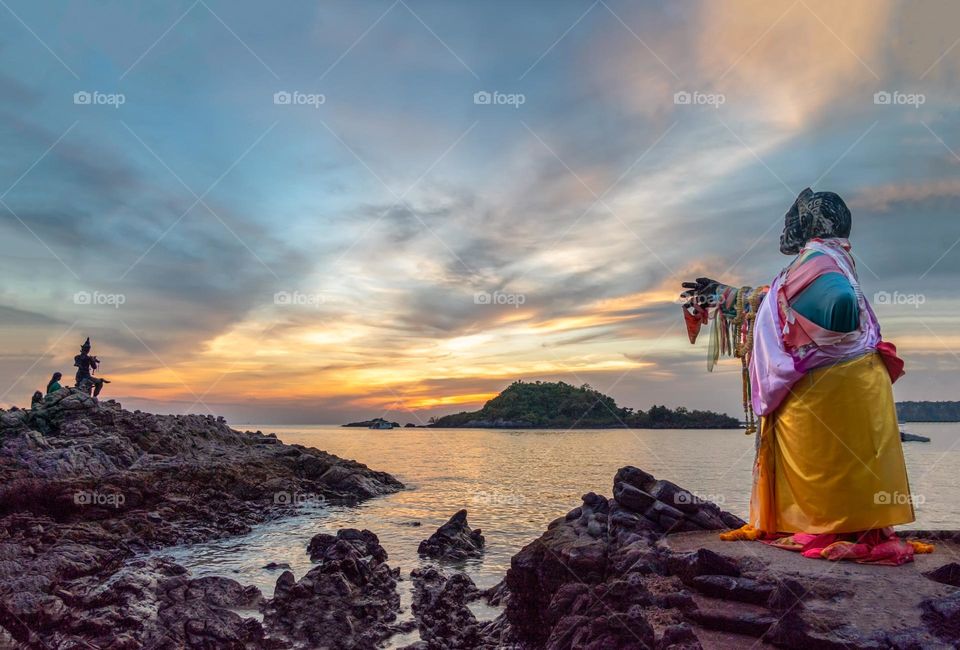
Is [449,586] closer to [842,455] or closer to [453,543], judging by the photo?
[453,543]

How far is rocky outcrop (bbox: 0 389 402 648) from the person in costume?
692 centimetres

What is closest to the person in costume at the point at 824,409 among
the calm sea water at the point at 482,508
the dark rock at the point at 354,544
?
the calm sea water at the point at 482,508

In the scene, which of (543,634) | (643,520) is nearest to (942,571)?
(643,520)

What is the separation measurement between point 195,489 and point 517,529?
1032 centimetres

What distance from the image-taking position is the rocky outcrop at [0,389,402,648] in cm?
755

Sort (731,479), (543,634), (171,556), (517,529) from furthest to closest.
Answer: (731,479)
(517,529)
(171,556)
(543,634)

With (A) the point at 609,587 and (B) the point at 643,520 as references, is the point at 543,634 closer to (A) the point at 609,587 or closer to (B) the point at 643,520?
(B) the point at 643,520

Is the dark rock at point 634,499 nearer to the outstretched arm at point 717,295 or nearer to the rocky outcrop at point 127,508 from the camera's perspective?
the outstretched arm at point 717,295

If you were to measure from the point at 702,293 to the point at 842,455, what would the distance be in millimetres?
2735

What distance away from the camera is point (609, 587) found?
5.51m

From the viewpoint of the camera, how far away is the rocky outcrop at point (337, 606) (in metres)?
8.16

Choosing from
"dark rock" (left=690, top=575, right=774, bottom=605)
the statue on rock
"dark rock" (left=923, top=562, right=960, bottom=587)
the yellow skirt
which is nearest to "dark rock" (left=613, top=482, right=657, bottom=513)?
the yellow skirt

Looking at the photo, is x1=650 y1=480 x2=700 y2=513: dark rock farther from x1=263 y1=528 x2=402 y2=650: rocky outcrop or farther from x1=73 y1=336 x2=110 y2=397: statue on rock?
x1=73 y1=336 x2=110 y2=397: statue on rock

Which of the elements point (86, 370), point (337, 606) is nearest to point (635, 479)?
point (337, 606)
